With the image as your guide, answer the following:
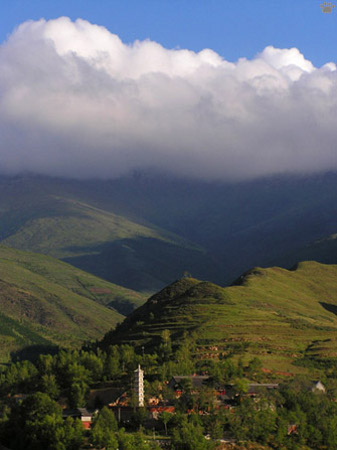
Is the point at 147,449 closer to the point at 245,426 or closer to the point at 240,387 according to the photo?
the point at 245,426

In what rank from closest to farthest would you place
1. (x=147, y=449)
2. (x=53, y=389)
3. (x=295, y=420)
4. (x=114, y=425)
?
(x=147, y=449) → (x=114, y=425) → (x=295, y=420) → (x=53, y=389)

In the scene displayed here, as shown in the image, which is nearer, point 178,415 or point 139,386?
point 178,415

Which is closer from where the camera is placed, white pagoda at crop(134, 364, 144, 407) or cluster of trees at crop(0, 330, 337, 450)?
cluster of trees at crop(0, 330, 337, 450)

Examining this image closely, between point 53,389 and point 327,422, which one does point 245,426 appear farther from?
point 53,389

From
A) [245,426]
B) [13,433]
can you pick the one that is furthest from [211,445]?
[13,433]

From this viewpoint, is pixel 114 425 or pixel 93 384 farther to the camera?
pixel 93 384

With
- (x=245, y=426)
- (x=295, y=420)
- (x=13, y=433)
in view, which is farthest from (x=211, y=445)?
(x=13, y=433)

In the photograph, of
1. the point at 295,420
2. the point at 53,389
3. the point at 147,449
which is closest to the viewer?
the point at 147,449

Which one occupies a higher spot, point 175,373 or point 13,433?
point 175,373

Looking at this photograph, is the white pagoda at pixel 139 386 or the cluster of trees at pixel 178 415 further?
the white pagoda at pixel 139 386

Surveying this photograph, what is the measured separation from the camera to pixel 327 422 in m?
168

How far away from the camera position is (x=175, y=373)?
190000mm

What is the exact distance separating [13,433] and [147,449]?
34.5 m

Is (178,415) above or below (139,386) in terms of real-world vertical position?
below
